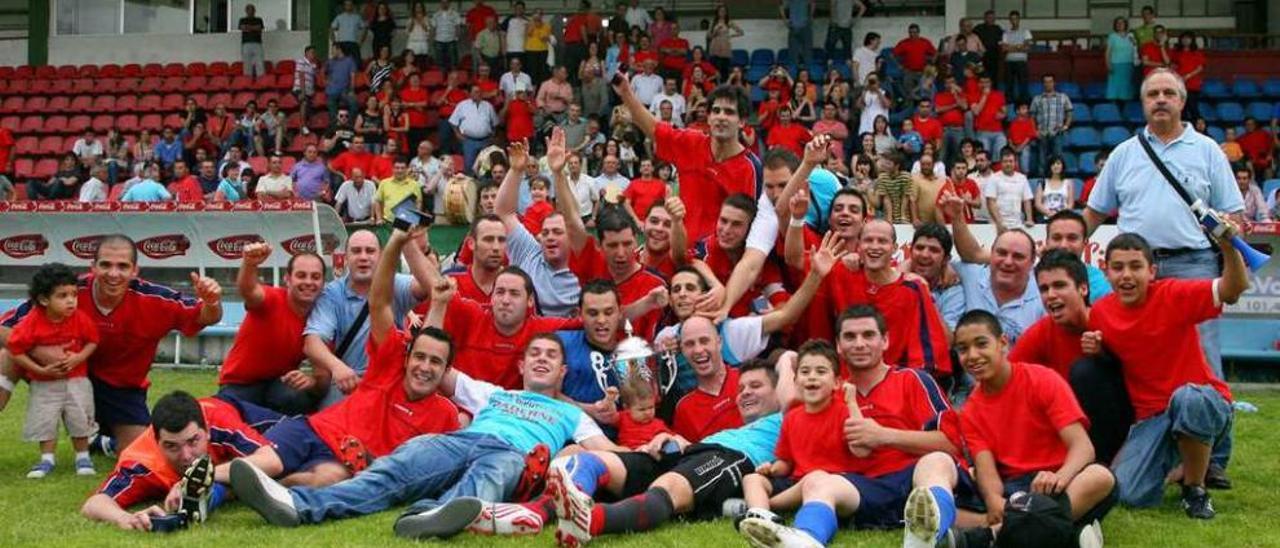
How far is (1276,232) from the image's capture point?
531 inches

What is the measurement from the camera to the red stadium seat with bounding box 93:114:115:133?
987 inches

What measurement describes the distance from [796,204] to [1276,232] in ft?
23.9

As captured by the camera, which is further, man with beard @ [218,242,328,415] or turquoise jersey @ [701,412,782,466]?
man with beard @ [218,242,328,415]

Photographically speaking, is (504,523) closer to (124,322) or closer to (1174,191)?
(124,322)

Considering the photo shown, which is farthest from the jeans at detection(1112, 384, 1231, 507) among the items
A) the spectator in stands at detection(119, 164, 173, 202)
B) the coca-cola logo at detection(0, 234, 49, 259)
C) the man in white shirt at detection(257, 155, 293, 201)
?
the man in white shirt at detection(257, 155, 293, 201)

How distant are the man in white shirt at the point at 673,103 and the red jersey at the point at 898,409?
12.4 meters

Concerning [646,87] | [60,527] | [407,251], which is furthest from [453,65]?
[60,527]

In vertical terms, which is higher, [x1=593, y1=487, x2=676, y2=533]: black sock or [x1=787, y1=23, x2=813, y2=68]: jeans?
[x1=787, y1=23, x2=813, y2=68]: jeans

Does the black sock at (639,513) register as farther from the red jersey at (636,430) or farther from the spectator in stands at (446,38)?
the spectator in stands at (446,38)

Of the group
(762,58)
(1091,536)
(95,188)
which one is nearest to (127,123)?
(95,188)

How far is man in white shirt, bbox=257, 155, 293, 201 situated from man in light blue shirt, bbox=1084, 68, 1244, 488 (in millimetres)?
13462

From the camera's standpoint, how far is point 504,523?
6520 mm

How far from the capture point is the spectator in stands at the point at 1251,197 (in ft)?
55.1

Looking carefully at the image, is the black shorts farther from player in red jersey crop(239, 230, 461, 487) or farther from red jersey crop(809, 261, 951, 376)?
red jersey crop(809, 261, 951, 376)
